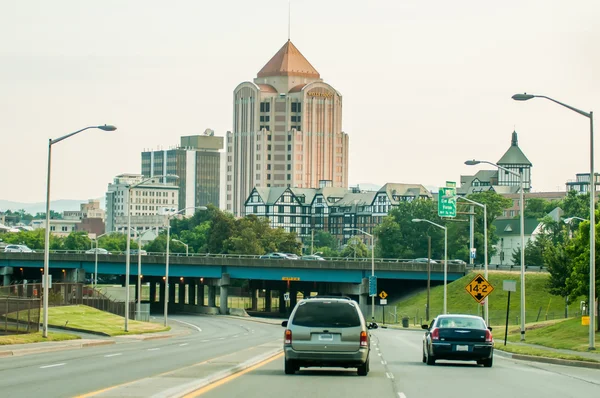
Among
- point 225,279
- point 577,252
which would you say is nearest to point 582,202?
point 225,279

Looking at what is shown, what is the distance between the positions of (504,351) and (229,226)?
14241 centimetres

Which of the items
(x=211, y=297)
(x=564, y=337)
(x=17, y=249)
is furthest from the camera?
(x=17, y=249)

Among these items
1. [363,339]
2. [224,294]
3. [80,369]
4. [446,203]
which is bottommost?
[224,294]

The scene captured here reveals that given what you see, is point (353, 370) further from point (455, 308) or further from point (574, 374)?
point (455, 308)

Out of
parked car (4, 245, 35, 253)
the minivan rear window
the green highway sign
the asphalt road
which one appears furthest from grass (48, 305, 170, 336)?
parked car (4, 245, 35, 253)

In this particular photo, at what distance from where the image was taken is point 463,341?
32250mm

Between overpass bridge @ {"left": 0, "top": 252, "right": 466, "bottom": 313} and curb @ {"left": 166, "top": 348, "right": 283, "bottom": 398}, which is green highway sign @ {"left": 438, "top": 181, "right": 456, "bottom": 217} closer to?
overpass bridge @ {"left": 0, "top": 252, "right": 466, "bottom": 313}

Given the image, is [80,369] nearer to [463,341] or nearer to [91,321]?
[463,341]

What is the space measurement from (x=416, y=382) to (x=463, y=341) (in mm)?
7337

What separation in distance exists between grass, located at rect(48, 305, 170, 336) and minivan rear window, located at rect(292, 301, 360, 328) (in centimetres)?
3471

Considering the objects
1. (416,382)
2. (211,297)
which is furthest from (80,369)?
(211,297)

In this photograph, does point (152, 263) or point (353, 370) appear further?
point (152, 263)

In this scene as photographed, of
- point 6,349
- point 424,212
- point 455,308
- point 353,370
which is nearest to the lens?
point 353,370

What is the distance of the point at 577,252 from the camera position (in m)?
68.1
